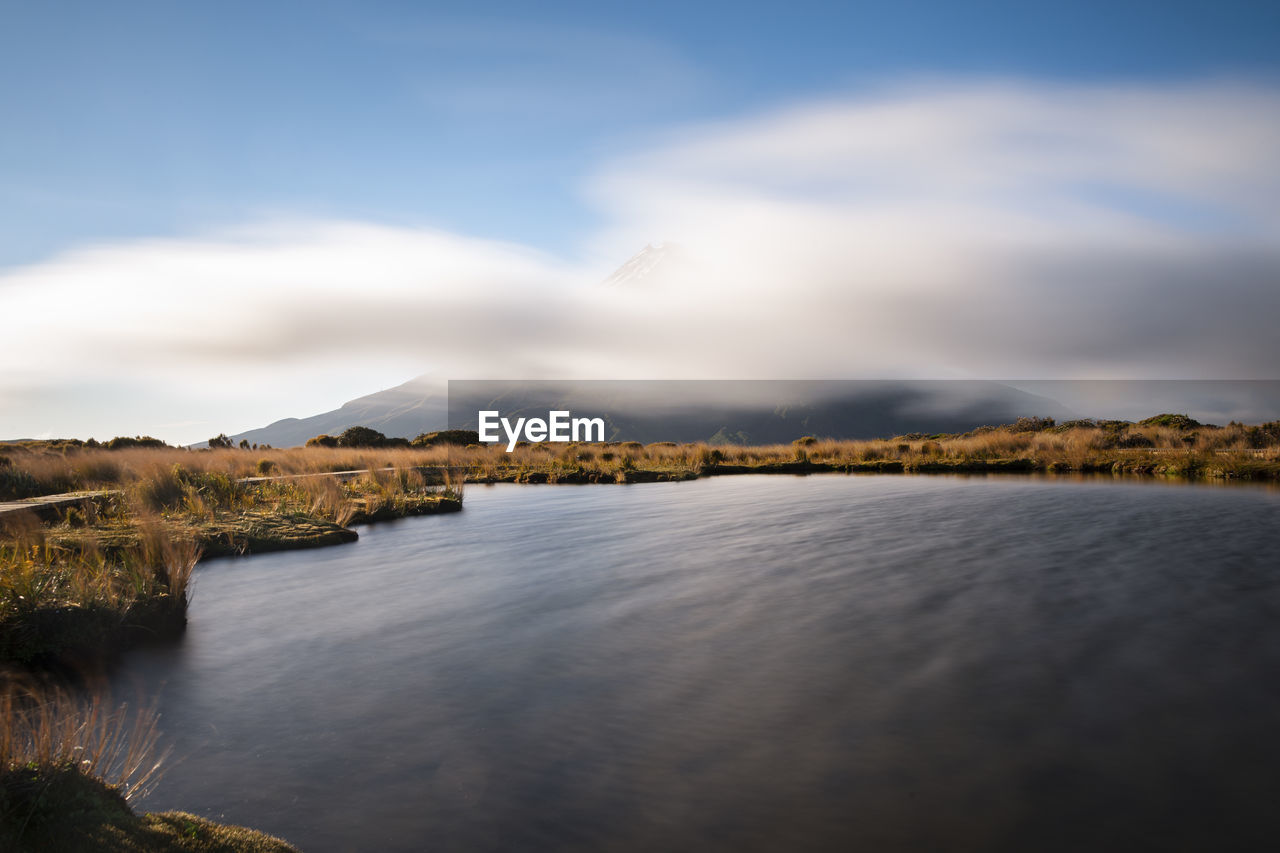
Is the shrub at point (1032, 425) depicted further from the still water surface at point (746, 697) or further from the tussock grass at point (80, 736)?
the tussock grass at point (80, 736)

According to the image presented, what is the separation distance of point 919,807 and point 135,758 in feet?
19.3

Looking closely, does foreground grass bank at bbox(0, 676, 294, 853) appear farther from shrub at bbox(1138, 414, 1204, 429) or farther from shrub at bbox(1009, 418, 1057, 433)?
shrub at bbox(1009, 418, 1057, 433)

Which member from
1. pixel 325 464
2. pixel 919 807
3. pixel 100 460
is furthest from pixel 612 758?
pixel 325 464

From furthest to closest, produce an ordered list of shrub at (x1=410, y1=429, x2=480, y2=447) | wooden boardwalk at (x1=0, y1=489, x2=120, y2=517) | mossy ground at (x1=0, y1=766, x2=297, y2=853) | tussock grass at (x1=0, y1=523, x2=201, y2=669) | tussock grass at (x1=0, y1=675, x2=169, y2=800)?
1. shrub at (x1=410, y1=429, x2=480, y2=447)
2. wooden boardwalk at (x1=0, y1=489, x2=120, y2=517)
3. tussock grass at (x1=0, y1=523, x2=201, y2=669)
4. tussock grass at (x1=0, y1=675, x2=169, y2=800)
5. mossy ground at (x1=0, y1=766, x2=297, y2=853)

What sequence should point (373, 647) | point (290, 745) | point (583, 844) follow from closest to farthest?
point (583, 844), point (290, 745), point (373, 647)

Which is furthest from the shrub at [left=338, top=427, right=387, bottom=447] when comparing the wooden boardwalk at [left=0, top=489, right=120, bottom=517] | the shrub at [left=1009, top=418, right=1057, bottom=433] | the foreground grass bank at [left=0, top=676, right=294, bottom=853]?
the foreground grass bank at [left=0, top=676, right=294, bottom=853]

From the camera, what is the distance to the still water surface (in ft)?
15.7

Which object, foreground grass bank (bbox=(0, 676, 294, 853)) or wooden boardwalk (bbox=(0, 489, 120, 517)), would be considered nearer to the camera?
foreground grass bank (bbox=(0, 676, 294, 853))

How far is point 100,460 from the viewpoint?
2241 cm

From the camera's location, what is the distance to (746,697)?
6.92 m

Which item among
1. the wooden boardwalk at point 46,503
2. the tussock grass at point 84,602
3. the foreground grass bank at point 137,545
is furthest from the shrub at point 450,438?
the tussock grass at point 84,602

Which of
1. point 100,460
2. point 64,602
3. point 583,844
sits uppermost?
point 100,460

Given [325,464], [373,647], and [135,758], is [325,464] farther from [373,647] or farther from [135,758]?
[135,758]

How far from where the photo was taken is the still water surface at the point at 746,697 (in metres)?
4.78
